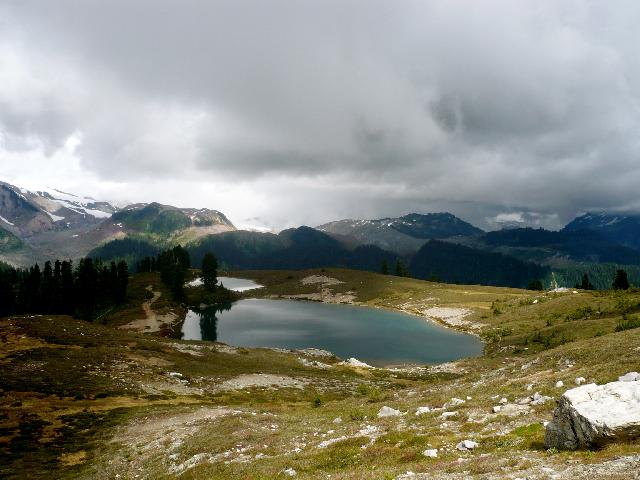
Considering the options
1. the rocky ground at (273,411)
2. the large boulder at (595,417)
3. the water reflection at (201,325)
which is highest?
the large boulder at (595,417)

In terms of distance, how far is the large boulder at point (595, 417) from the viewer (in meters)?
15.6

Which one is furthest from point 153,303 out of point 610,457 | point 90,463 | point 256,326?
point 610,457

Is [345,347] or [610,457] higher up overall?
[610,457]

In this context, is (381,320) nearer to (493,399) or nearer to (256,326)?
(256,326)

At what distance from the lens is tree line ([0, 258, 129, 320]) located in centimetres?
15775

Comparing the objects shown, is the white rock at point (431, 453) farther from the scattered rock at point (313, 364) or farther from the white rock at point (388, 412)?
the scattered rock at point (313, 364)

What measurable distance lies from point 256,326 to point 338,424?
5092 inches

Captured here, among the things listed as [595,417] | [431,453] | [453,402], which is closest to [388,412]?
[453,402]

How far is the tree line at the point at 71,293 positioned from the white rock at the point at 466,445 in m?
158

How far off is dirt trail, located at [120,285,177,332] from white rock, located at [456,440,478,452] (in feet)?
457

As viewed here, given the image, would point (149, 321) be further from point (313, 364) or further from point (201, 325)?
point (313, 364)

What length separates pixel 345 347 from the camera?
12388 cm

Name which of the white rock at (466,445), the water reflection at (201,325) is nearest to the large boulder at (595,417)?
the white rock at (466,445)

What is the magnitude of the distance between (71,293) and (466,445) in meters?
171
